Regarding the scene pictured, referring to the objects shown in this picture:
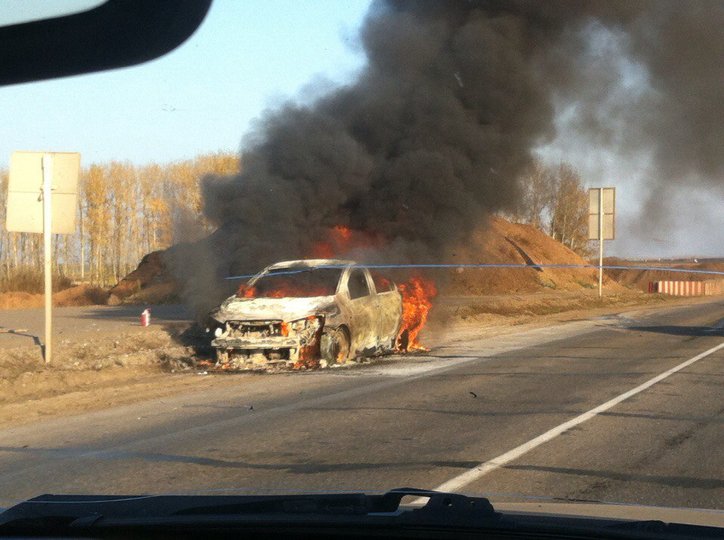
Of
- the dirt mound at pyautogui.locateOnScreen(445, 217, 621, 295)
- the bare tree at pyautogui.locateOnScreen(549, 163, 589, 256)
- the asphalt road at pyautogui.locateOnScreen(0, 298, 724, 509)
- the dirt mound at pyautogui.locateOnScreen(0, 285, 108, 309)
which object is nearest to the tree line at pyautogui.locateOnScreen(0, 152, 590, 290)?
the dirt mound at pyautogui.locateOnScreen(0, 285, 108, 309)

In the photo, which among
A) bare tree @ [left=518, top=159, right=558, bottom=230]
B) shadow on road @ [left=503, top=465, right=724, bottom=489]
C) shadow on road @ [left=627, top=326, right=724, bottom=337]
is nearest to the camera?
shadow on road @ [left=503, top=465, right=724, bottom=489]

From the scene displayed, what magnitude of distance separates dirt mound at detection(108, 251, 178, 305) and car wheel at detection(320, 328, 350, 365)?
20936mm

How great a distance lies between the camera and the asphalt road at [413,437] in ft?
21.3

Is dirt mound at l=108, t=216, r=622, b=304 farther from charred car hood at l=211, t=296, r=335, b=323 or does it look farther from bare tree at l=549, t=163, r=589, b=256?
charred car hood at l=211, t=296, r=335, b=323

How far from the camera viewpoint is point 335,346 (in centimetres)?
1398

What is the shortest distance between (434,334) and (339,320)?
637 cm

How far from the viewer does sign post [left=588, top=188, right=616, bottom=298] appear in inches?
504

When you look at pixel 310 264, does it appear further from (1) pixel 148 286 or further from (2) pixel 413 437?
(1) pixel 148 286

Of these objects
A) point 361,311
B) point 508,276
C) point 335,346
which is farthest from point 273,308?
→ point 508,276

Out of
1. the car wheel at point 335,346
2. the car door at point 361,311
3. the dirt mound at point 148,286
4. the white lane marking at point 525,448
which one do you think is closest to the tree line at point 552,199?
the car door at point 361,311

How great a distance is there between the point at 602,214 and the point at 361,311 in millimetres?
4195

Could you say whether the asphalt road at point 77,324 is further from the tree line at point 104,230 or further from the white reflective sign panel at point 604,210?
the tree line at point 104,230

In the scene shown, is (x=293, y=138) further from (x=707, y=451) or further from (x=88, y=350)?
(x=707, y=451)

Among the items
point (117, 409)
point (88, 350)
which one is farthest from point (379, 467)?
point (88, 350)
